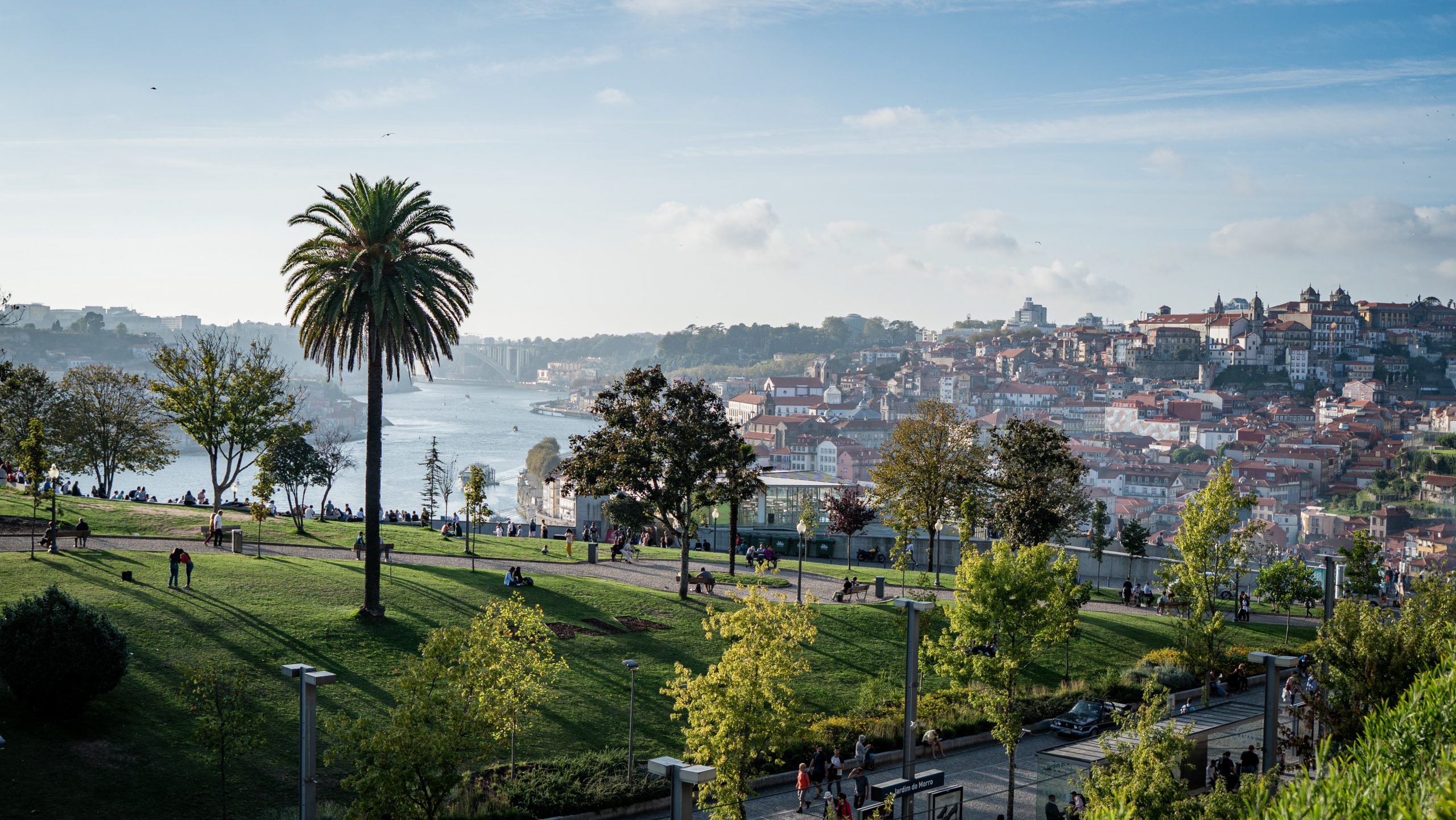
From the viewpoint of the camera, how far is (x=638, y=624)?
2705cm

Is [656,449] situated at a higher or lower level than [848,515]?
higher

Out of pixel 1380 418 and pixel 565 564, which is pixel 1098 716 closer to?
pixel 565 564

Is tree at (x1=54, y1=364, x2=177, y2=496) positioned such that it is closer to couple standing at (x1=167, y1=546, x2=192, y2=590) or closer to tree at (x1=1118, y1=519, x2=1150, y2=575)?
couple standing at (x1=167, y1=546, x2=192, y2=590)

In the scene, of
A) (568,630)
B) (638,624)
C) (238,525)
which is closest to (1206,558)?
(638,624)

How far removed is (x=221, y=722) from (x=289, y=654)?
545 cm

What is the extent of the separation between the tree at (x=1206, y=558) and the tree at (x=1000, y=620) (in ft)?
23.7

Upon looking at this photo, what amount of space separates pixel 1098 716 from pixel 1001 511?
11676 millimetres

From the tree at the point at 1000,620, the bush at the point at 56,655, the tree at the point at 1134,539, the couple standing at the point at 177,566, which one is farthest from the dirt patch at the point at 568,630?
the tree at the point at 1134,539

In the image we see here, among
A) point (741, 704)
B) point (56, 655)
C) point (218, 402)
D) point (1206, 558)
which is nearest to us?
point (741, 704)

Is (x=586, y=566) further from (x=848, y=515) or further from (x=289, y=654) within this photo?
(x=289, y=654)

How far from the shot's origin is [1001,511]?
35.7m

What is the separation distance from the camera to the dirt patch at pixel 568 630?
2539 cm

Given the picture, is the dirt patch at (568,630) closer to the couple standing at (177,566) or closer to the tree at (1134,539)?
the couple standing at (177,566)

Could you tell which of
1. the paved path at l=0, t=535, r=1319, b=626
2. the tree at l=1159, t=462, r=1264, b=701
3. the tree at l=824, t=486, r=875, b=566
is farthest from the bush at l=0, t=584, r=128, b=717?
the tree at l=824, t=486, r=875, b=566
